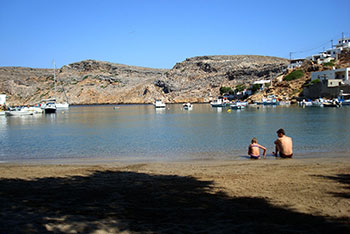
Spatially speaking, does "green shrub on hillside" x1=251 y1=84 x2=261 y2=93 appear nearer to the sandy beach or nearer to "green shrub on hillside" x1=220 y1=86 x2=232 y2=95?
"green shrub on hillside" x1=220 y1=86 x2=232 y2=95

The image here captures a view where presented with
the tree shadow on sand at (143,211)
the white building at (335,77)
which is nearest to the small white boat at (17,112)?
the tree shadow on sand at (143,211)

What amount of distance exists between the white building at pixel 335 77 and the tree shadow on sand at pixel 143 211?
88514 millimetres

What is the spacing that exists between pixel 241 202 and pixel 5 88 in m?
203

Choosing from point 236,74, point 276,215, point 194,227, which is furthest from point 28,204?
point 236,74

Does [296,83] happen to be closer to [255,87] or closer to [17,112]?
[255,87]

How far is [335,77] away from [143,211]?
9669 centimetres

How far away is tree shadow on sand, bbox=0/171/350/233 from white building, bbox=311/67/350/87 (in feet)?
290

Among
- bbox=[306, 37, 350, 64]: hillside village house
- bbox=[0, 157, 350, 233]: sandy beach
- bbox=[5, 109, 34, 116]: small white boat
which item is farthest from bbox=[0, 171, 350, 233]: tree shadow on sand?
bbox=[306, 37, 350, 64]: hillside village house

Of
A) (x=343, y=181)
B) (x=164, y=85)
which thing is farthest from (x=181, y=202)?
(x=164, y=85)

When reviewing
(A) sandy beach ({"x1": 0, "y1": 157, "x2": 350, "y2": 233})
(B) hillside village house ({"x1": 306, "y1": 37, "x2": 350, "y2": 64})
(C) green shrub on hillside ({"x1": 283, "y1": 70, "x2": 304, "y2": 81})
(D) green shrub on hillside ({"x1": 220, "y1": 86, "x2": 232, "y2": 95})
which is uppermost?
(B) hillside village house ({"x1": 306, "y1": 37, "x2": 350, "y2": 64})

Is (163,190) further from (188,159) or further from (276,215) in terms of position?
(188,159)

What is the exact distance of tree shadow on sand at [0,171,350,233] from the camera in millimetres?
6109

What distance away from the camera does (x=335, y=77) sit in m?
92.4

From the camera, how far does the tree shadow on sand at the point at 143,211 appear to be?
6.11 metres
